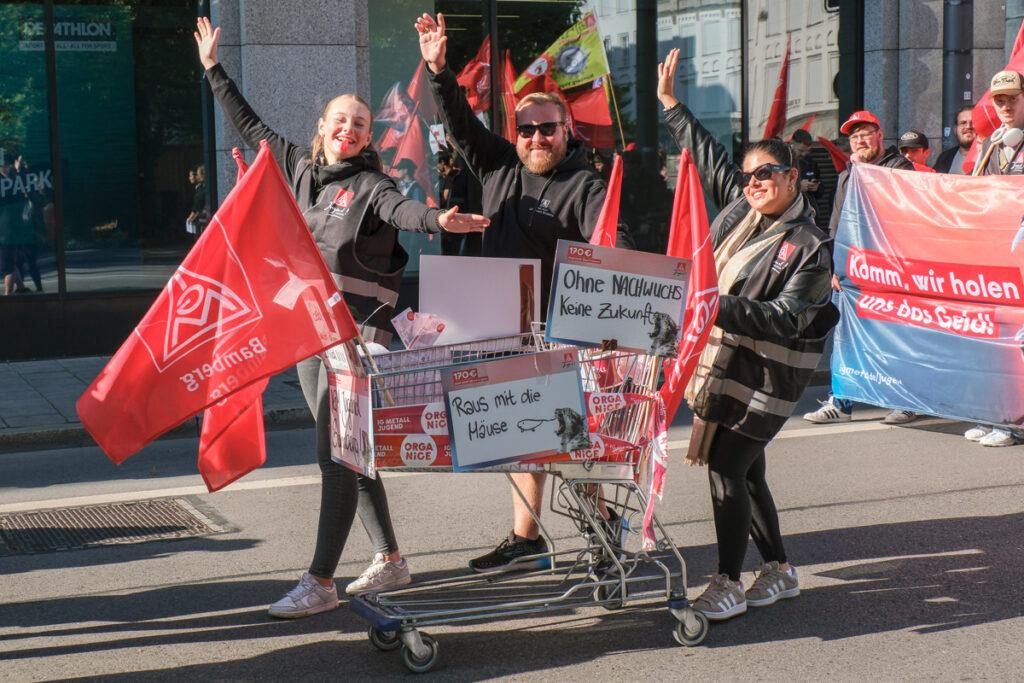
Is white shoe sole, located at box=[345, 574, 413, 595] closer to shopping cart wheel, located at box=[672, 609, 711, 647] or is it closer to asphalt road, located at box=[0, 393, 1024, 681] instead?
asphalt road, located at box=[0, 393, 1024, 681]

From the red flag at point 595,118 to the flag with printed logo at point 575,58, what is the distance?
16cm

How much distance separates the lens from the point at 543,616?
500 centimetres

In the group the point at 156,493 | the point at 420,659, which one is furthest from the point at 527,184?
the point at 156,493

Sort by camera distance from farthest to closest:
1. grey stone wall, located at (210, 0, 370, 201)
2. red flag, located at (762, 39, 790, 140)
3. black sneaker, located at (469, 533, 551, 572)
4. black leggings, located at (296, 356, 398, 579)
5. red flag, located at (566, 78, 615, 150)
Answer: red flag, located at (762, 39, 790, 140) < red flag, located at (566, 78, 615, 150) < grey stone wall, located at (210, 0, 370, 201) < black sneaker, located at (469, 533, 551, 572) < black leggings, located at (296, 356, 398, 579)

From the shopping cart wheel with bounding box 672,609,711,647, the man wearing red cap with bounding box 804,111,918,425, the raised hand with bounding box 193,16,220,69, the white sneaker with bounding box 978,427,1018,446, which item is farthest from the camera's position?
the man wearing red cap with bounding box 804,111,918,425

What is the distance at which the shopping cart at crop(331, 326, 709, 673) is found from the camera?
4.33m

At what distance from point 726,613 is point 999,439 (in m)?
3.85

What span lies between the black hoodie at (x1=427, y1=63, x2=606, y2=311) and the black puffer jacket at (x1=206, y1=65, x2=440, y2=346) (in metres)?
0.43

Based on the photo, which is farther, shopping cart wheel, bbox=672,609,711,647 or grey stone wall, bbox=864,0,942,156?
grey stone wall, bbox=864,0,942,156

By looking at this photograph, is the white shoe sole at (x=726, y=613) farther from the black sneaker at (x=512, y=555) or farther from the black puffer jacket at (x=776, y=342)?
the black sneaker at (x=512, y=555)

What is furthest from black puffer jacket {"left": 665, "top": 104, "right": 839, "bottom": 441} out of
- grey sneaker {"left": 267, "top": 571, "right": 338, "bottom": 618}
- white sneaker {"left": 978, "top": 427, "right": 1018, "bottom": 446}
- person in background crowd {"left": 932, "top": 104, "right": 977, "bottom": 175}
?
person in background crowd {"left": 932, "top": 104, "right": 977, "bottom": 175}

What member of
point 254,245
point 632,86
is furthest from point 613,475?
point 632,86

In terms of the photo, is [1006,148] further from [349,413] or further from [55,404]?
[55,404]

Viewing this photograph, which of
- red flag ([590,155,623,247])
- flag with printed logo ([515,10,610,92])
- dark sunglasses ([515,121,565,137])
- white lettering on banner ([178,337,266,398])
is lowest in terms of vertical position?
white lettering on banner ([178,337,266,398])
